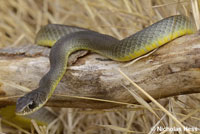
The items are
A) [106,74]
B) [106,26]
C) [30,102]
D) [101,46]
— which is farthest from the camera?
[106,26]

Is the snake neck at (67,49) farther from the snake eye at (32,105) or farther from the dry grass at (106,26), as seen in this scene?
the dry grass at (106,26)

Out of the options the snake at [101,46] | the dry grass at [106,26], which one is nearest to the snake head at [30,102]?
the snake at [101,46]

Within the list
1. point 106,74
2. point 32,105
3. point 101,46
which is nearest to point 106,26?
point 101,46

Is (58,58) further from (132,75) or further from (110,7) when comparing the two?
(110,7)

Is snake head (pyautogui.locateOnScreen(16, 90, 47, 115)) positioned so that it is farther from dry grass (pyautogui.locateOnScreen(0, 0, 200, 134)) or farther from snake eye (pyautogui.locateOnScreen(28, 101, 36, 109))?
dry grass (pyautogui.locateOnScreen(0, 0, 200, 134))

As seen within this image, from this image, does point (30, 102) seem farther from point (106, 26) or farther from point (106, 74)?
point (106, 26)

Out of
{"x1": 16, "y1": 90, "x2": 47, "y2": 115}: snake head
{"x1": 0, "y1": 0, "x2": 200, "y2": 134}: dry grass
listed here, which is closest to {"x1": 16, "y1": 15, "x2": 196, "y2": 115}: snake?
{"x1": 16, "y1": 90, "x2": 47, "y2": 115}: snake head

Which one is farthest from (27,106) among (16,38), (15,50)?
(16,38)

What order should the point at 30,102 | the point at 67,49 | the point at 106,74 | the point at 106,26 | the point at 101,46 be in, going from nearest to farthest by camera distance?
the point at 30,102, the point at 106,74, the point at 101,46, the point at 67,49, the point at 106,26
